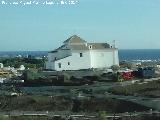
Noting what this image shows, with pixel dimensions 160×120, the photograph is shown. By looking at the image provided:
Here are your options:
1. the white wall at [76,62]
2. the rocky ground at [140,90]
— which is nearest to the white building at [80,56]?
the white wall at [76,62]

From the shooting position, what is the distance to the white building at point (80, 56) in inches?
2315

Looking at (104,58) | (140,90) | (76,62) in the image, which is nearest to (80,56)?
(76,62)

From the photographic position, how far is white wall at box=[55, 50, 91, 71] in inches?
2309

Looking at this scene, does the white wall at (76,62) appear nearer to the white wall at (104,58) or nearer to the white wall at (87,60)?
the white wall at (87,60)

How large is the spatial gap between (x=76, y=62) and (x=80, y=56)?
2.91 ft

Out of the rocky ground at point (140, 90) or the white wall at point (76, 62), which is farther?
the white wall at point (76, 62)

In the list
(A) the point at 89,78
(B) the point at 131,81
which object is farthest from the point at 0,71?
(B) the point at 131,81

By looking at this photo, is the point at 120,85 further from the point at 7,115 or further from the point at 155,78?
the point at 7,115

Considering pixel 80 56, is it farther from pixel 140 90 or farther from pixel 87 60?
pixel 140 90

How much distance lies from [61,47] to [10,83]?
42.6 ft

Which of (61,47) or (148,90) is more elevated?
(61,47)

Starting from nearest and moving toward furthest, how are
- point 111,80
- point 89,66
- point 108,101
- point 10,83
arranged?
1. point 108,101
2. point 111,80
3. point 10,83
4. point 89,66

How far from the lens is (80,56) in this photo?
59125mm

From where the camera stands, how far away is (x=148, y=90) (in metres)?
40.9
